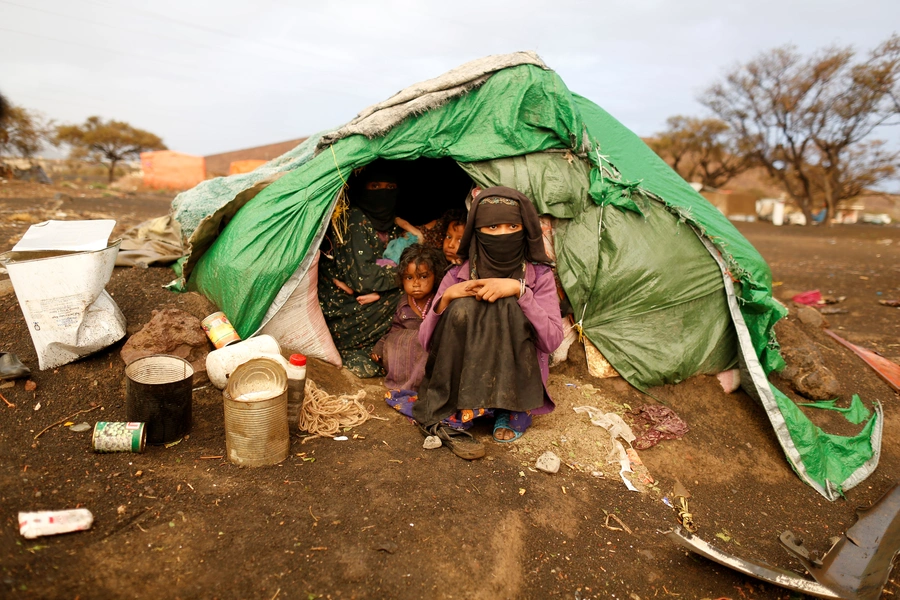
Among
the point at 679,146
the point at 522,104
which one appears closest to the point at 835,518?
the point at 522,104

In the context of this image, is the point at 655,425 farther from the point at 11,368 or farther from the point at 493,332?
the point at 11,368

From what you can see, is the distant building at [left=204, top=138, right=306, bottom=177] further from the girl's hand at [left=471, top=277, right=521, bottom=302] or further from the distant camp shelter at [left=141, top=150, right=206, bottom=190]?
the girl's hand at [left=471, top=277, right=521, bottom=302]

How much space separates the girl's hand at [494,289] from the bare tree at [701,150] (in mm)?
23865

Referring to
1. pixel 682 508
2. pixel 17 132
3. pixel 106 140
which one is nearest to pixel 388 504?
pixel 682 508

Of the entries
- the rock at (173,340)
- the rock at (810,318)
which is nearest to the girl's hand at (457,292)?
the rock at (173,340)

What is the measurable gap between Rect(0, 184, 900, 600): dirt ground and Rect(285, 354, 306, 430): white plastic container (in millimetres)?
132

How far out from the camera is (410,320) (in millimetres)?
3711

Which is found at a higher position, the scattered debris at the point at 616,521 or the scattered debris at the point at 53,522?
the scattered debris at the point at 53,522

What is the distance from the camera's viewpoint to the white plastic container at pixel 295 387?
111 inches

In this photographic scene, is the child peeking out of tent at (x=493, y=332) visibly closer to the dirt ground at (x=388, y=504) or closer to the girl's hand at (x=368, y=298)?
the dirt ground at (x=388, y=504)

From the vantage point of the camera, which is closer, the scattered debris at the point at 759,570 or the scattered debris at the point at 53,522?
the scattered debris at the point at 53,522

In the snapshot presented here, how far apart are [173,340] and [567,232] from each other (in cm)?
238

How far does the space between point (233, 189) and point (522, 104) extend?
7.31 ft

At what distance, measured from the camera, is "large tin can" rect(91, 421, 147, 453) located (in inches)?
97.9
